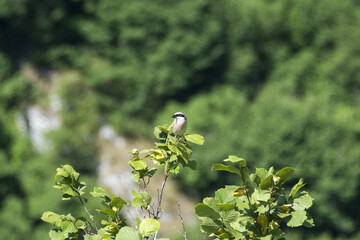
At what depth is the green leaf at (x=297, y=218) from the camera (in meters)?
6.91

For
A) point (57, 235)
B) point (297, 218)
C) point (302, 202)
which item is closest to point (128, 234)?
point (57, 235)

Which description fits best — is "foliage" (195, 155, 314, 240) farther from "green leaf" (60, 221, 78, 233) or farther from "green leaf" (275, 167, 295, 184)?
"green leaf" (60, 221, 78, 233)

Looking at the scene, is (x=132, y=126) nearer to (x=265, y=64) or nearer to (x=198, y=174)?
(x=198, y=174)

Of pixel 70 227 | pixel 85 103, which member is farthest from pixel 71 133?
pixel 70 227

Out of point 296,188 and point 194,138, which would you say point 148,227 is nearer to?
Result: point 194,138

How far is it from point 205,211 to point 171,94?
3365 centimetres

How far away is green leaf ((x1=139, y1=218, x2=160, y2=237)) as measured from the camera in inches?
269

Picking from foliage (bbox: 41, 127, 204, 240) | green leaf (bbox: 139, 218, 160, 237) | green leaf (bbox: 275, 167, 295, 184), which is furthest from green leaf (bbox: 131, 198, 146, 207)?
green leaf (bbox: 275, 167, 295, 184)

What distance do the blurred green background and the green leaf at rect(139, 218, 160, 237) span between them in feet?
88.3

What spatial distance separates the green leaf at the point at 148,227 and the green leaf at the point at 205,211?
0.44 metres

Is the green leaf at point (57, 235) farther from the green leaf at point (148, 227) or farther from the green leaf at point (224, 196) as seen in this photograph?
the green leaf at point (224, 196)

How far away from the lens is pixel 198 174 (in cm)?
3750

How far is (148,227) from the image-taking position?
270 inches

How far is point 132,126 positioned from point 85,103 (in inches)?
124
